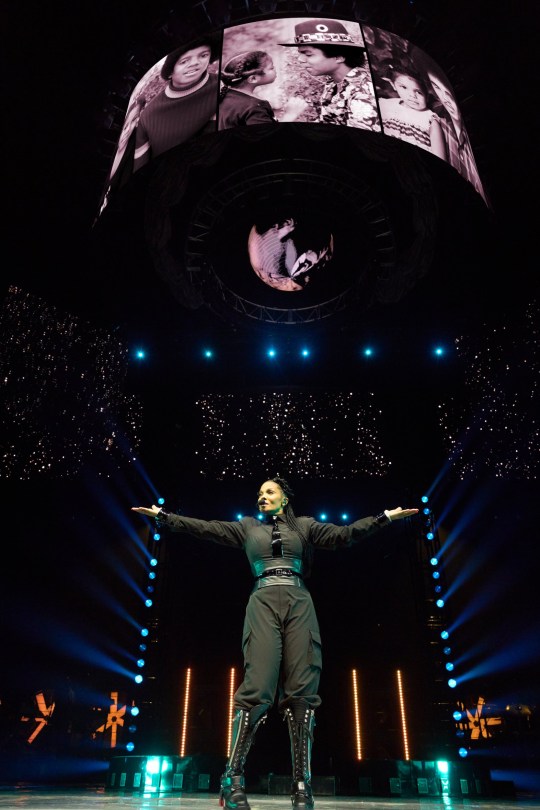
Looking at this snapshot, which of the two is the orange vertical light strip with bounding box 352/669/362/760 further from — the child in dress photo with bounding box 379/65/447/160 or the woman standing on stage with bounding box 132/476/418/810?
the child in dress photo with bounding box 379/65/447/160

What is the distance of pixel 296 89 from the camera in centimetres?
389

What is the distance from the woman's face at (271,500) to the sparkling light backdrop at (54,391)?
4621mm

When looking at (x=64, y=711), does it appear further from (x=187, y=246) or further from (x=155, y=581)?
(x=187, y=246)

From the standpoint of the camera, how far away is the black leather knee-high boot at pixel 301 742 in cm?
262

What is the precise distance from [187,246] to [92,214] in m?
1.08

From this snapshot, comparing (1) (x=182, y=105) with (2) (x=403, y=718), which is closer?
(1) (x=182, y=105)

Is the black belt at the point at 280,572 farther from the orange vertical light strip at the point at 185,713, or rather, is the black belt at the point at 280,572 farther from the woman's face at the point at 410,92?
the orange vertical light strip at the point at 185,713

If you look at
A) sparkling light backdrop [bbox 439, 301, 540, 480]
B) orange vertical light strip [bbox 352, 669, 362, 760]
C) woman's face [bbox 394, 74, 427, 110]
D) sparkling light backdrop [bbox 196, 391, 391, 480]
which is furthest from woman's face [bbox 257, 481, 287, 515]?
orange vertical light strip [bbox 352, 669, 362, 760]

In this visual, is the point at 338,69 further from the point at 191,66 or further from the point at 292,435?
→ the point at 292,435

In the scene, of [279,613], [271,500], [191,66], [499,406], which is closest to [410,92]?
[191,66]

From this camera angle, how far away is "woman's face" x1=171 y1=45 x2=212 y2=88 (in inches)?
163

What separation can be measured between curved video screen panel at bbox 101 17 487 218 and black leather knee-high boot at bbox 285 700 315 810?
384 cm

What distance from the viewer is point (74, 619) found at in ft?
25.7

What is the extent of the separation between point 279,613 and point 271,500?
2.37ft
